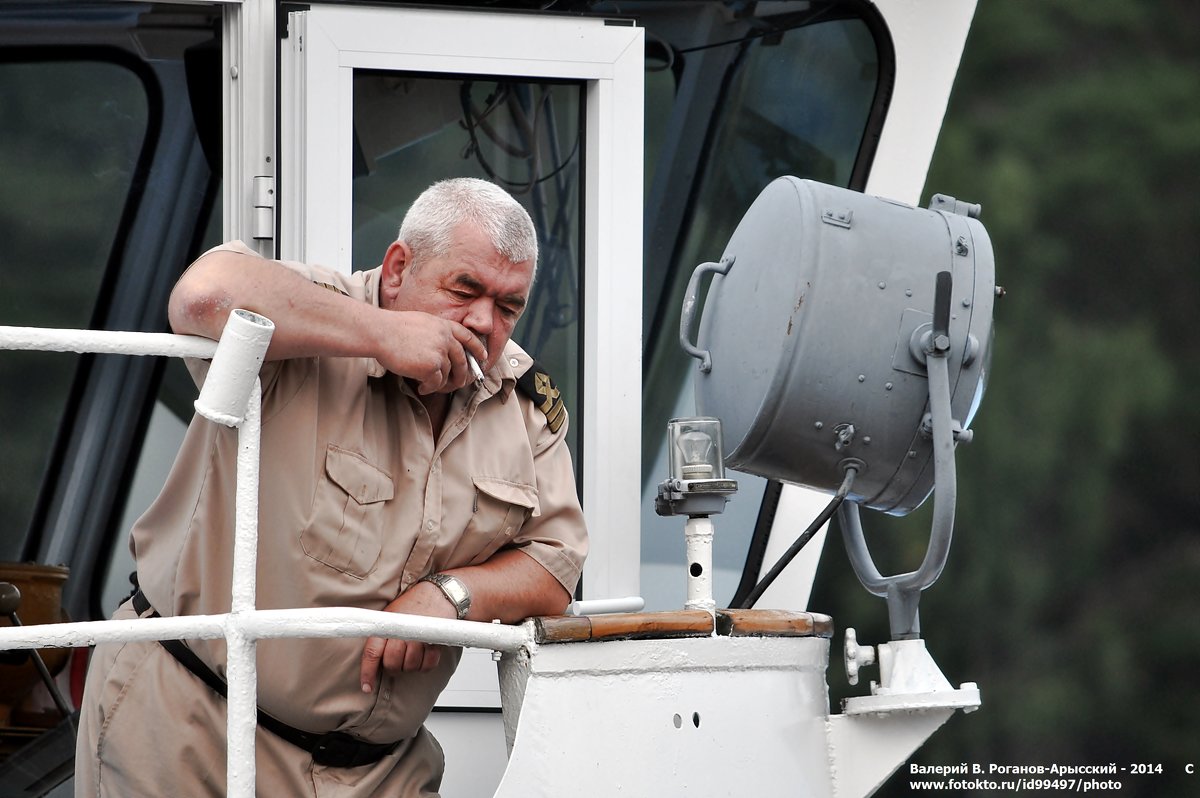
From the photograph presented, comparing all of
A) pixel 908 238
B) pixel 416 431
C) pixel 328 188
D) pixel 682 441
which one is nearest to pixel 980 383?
pixel 908 238

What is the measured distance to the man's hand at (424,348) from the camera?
6.01 feet

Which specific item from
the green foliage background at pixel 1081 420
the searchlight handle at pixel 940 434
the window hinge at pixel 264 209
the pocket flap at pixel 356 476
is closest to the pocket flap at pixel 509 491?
the pocket flap at pixel 356 476

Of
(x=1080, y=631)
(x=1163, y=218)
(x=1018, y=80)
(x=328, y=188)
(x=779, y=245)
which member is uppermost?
(x=1018, y=80)

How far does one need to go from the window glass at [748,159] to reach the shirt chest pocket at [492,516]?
3.52 ft

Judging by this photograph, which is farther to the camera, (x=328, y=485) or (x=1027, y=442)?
(x=1027, y=442)

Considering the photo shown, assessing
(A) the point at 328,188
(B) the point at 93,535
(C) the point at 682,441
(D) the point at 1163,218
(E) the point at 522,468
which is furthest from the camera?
(D) the point at 1163,218

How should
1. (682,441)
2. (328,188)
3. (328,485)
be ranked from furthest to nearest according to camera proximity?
(328,188) → (682,441) → (328,485)

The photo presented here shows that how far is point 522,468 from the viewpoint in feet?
6.98

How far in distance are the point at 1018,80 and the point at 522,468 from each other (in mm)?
3258

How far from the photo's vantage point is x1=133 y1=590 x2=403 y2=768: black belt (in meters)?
1.96

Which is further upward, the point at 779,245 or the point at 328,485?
the point at 779,245

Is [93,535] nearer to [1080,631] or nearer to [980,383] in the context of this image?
[980,383]

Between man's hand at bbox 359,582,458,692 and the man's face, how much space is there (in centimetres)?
33

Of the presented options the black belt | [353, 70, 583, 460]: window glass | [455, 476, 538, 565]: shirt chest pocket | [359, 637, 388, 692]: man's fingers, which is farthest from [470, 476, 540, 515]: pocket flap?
[353, 70, 583, 460]: window glass
